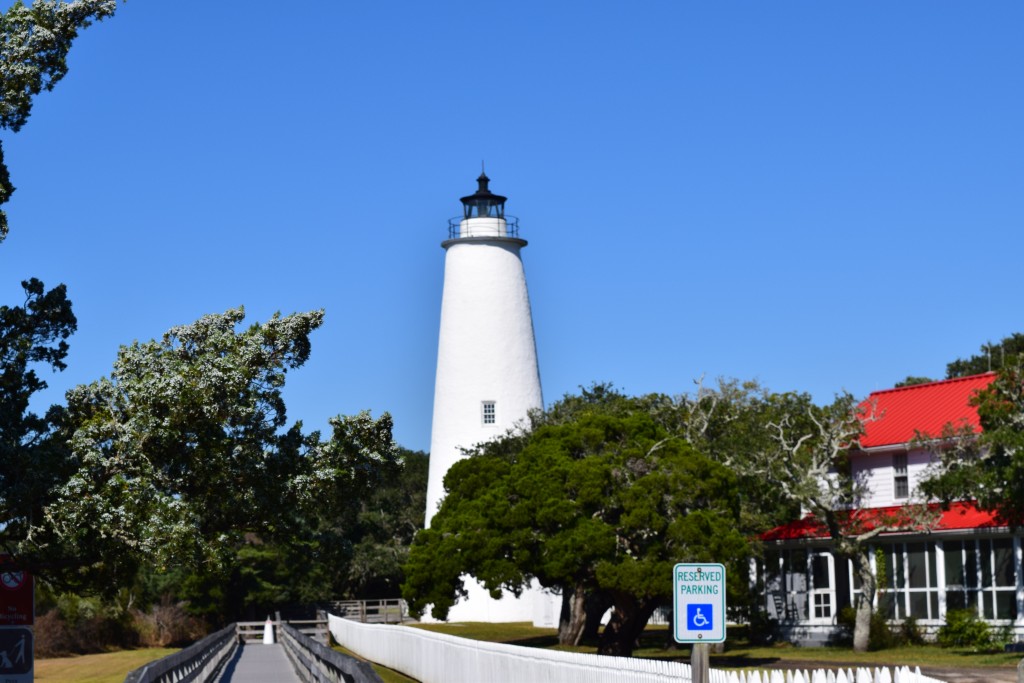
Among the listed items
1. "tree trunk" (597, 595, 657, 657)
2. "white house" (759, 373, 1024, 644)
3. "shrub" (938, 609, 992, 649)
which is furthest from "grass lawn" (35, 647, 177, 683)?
"shrub" (938, 609, 992, 649)

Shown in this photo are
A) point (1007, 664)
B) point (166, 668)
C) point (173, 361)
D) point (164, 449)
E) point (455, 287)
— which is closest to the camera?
point (166, 668)

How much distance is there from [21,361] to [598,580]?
17.6m

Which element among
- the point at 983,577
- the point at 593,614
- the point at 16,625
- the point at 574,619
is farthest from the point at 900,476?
the point at 16,625

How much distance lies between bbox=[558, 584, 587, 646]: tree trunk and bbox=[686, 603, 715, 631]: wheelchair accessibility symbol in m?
34.5

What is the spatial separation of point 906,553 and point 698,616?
33397 mm

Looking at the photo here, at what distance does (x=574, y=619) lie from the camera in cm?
4534

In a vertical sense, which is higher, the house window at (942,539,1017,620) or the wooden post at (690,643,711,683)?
the house window at (942,539,1017,620)

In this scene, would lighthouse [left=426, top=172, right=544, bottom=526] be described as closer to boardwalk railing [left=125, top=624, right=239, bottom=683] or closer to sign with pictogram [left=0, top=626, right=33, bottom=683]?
boardwalk railing [left=125, top=624, right=239, bottom=683]

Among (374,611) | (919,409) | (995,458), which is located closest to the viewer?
(995,458)

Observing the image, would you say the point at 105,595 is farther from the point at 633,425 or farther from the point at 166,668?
the point at 633,425

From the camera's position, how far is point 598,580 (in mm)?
35531

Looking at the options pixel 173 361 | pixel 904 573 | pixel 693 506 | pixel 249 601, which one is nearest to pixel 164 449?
pixel 173 361

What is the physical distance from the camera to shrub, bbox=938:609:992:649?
38.2 m

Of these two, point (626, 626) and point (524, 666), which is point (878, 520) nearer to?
point (626, 626)
